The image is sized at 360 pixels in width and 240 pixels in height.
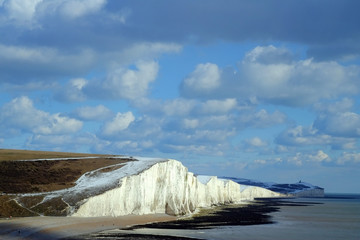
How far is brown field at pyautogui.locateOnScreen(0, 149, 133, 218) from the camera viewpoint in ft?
159

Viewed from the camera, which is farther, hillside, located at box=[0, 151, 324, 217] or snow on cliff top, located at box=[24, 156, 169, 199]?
snow on cliff top, located at box=[24, 156, 169, 199]

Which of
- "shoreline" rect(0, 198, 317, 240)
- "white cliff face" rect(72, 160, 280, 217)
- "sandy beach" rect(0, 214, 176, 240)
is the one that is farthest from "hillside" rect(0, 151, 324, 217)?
"shoreline" rect(0, 198, 317, 240)

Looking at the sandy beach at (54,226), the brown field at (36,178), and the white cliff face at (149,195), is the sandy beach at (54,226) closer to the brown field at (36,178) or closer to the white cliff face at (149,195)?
the white cliff face at (149,195)

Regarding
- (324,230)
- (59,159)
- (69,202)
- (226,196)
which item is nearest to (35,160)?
(59,159)

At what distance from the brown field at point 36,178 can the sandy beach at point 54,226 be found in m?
3.27

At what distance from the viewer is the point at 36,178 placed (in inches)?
2345

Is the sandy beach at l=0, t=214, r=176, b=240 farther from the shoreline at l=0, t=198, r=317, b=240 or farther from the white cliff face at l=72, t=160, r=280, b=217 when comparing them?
the white cliff face at l=72, t=160, r=280, b=217

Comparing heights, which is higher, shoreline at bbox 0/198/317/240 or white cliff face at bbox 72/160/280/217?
white cliff face at bbox 72/160/280/217

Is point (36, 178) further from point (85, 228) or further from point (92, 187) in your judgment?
point (85, 228)

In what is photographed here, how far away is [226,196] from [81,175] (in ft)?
262

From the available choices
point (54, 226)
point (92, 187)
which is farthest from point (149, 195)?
point (54, 226)

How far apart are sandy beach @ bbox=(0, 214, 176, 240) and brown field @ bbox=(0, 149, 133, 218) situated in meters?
3.27

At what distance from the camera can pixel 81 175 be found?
61750 mm

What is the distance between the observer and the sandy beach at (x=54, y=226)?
124ft
